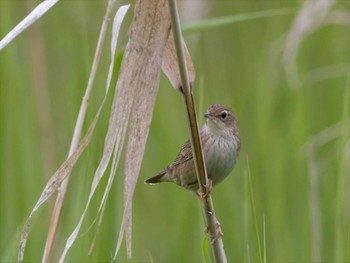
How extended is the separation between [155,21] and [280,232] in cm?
197

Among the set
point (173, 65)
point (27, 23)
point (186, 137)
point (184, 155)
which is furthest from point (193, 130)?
point (186, 137)

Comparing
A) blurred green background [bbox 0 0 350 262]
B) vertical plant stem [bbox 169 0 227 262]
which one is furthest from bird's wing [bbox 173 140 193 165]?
Result: vertical plant stem [bbox 169 0 227 262]

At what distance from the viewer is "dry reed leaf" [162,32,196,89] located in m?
2.44

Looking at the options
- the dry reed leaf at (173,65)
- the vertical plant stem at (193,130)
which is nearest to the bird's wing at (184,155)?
the vertical plant stem at (193,130)

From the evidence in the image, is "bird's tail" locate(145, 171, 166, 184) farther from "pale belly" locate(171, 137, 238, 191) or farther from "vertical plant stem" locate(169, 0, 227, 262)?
"vertical plant stem" locate(169, 0, 227, 262)

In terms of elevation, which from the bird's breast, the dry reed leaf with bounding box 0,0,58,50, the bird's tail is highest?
the dry reed leaf with bounding box 0,0,58,50

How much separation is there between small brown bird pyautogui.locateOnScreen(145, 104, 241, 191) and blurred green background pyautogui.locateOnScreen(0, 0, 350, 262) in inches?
4.2

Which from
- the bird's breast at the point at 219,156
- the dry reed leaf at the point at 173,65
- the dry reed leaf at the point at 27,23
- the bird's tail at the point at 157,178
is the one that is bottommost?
the bird's tail at the point at 157,178

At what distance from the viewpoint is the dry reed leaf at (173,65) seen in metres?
2.44

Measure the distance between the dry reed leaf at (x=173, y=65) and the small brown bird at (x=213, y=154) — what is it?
4.23ft

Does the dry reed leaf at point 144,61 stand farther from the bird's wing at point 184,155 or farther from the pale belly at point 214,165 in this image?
the bird's wing at point 184,155

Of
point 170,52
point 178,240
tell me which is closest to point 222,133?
point 178,240

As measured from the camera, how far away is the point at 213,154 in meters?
3.90

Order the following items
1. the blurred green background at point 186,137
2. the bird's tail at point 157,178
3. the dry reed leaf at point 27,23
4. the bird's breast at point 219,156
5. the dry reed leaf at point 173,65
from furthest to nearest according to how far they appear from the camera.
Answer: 1. the bird's tail at point 157,178
2. the bird's breast at point 219,156
3. the blurred green background at point 186,137
4. the dry reed leaf at point 27,23
5. the dry reed leaf at point 173,65
